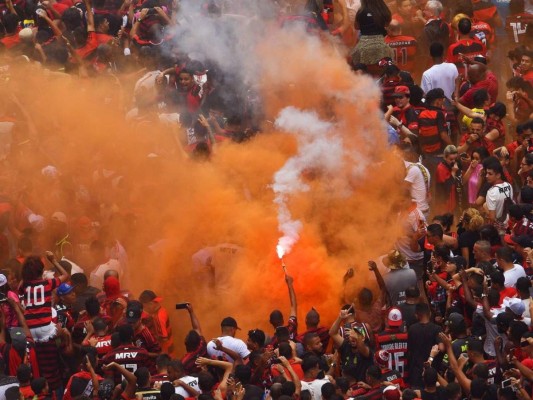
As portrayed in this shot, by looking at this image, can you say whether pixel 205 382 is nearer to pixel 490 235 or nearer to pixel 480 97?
pixel 490 235

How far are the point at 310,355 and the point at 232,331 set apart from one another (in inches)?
48.7

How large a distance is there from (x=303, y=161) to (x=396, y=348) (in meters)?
3.81

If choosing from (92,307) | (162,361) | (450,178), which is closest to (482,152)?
(450,178)

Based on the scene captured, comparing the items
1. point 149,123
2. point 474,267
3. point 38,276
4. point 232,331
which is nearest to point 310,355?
point 232,331

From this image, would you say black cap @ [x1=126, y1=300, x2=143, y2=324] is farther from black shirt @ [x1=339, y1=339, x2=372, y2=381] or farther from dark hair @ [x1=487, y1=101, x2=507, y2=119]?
dark hair @ [x1=487, y1=101, x2=507, y2=119]

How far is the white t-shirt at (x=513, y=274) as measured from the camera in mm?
15570

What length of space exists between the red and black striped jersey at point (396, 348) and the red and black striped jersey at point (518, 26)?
859 cm

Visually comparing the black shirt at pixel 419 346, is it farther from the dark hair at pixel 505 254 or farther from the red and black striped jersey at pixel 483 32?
the red and black striped jersey at pixel 483 32

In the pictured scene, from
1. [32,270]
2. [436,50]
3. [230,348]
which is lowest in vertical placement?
[230,348]

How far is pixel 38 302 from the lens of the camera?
16312 millimetres

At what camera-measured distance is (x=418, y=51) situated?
22.1 metres

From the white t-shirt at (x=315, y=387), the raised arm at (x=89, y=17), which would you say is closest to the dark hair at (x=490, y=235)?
the white t-shirt at (x=315, y=387)

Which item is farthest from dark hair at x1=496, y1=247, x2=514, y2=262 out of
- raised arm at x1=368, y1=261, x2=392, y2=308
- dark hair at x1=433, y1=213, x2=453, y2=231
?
dark hair at x1=433, y1=213, x2=453, y2=231

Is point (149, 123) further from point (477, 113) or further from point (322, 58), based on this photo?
point (477, 113)
